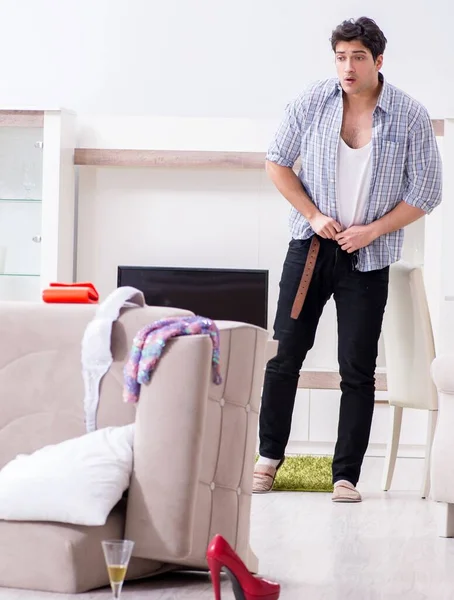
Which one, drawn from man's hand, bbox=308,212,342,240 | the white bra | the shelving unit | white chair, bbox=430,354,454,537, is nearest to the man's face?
man's hand, bbox=308,212,342,240

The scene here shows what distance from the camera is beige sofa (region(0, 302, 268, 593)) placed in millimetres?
1959

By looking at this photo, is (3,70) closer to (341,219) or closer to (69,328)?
(341,219)

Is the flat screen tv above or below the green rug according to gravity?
above

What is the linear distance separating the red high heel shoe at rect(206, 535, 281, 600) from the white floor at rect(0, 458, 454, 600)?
0.17 m

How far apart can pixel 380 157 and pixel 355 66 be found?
298 millimetres

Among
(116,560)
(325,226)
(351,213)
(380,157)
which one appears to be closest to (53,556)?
(116,560)

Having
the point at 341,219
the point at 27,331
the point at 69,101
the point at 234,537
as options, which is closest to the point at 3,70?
the point at 69,101

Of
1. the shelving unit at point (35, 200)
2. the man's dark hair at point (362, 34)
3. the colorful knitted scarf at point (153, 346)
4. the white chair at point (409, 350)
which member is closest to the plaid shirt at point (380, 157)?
the man's dark hair at point (362, 34)

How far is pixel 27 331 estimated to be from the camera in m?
2.20

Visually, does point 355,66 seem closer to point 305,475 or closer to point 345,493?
point 345,493

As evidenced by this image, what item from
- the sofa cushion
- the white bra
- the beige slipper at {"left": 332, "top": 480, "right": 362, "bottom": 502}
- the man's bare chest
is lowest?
the beige slipper at {"left": 332, "top": 480, "right": 362, "bottom": 502}

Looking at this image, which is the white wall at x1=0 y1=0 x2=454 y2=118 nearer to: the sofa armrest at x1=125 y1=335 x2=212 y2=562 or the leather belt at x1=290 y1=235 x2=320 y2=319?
the leather belt at x1=290 y1=235 x2=320 y2=319

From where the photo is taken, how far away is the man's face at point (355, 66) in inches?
129

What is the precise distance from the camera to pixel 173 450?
77.2 inches
